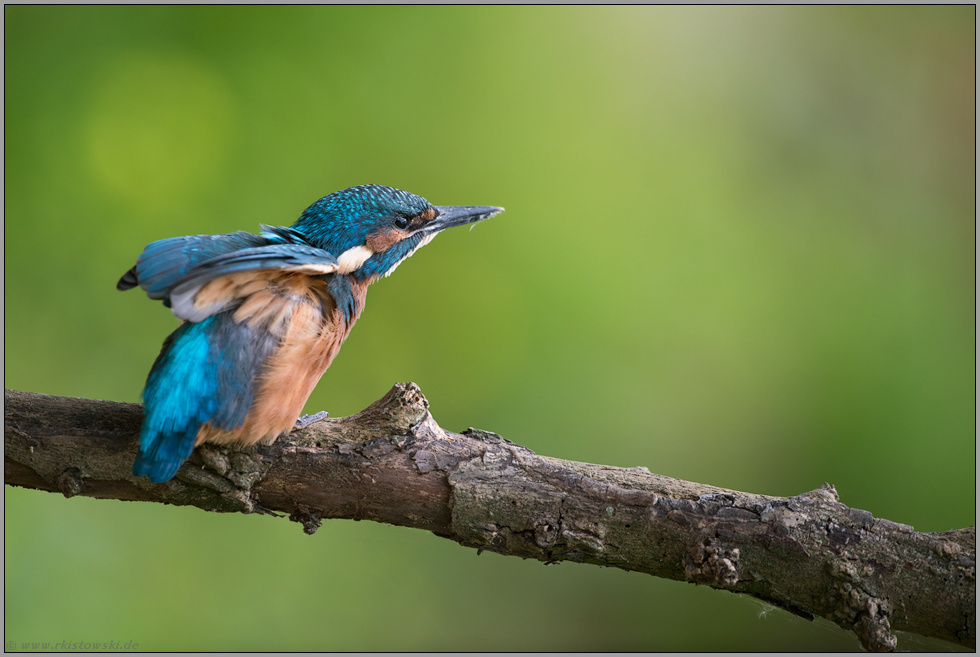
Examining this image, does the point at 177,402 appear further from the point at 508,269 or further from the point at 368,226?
the point at 508,269

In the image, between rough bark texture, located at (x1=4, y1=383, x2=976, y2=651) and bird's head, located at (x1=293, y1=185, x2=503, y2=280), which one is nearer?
rough bark texture, located at (x1=4, y1=383, x2=976, y2=651)

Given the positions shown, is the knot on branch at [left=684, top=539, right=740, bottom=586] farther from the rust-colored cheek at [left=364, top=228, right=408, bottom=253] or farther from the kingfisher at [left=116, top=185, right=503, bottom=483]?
the rust-colored cheek at [left=364, top=228, right=408, bottom=253]

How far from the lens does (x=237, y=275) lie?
56.4 inches

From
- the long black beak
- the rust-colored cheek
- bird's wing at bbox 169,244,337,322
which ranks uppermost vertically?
the long black beak

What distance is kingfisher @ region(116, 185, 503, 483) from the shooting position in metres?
1.37

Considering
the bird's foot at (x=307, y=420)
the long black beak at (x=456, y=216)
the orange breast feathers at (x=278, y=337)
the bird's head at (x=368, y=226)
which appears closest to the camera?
the orange breast feathers at (x=278, y=337)

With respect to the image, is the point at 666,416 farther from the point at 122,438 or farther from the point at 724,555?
the point at 122,438

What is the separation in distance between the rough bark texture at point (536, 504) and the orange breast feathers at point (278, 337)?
0.05m

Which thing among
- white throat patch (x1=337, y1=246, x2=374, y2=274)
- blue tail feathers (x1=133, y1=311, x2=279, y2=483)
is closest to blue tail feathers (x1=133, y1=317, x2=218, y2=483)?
blue tail feathers (x1=133, y1=311, x2=279, y2=483)

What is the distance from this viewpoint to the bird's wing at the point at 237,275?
1.35 meters

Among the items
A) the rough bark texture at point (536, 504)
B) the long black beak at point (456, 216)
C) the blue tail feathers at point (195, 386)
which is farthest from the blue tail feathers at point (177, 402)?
the long black beak at point (456, 216)

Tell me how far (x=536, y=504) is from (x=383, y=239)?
0.73 metres

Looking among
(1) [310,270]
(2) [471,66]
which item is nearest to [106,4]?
(2) [471,66]

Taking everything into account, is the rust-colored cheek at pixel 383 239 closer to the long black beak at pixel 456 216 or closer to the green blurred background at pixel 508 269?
the long black beak at pixel 456 216
